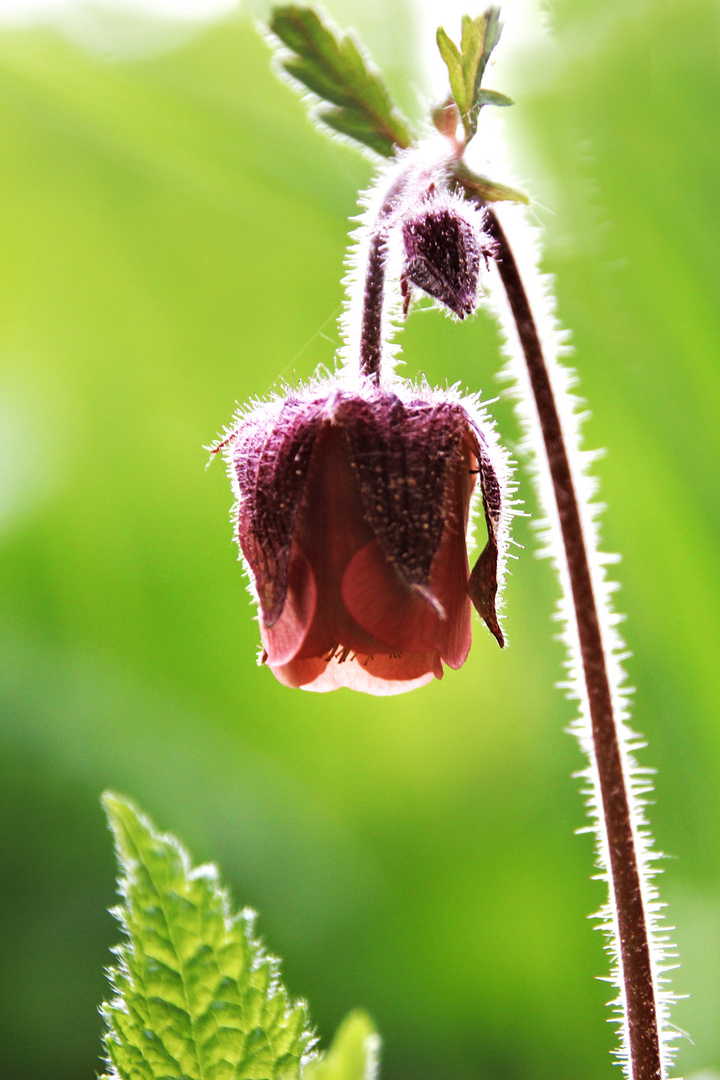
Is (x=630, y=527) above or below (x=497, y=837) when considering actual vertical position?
above

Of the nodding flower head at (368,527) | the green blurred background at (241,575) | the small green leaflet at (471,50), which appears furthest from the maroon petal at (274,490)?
the green blurred background at (241,575)

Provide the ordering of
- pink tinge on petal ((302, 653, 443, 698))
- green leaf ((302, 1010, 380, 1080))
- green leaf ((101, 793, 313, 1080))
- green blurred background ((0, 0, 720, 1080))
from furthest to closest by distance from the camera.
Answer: green blurred background ((0, 0, 720, 1080)) → pink tinge on petal ((302, 653, 443, 698)) → green leaf ((101, 793, 313, 1080)) → green leaf ((302, 1010, 380, 1080))

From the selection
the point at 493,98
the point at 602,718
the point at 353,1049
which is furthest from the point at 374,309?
the point at 353,1049

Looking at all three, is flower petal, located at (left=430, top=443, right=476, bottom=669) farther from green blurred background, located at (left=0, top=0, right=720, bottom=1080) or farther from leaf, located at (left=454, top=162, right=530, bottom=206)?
green blurred background, located at (left=0, top=0, right=720, bottom=1080)

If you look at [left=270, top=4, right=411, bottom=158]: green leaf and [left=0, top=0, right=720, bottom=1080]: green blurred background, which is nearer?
[left=270, top=4, right=411, bottom=158]: green leaf

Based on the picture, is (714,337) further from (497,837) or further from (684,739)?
(497,837)

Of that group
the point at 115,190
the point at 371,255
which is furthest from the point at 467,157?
the point at 115,190

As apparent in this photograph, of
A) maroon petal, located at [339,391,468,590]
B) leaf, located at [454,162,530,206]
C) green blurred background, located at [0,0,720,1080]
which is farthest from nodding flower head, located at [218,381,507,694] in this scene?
green blurred background, located at [0,0,720,1080]
